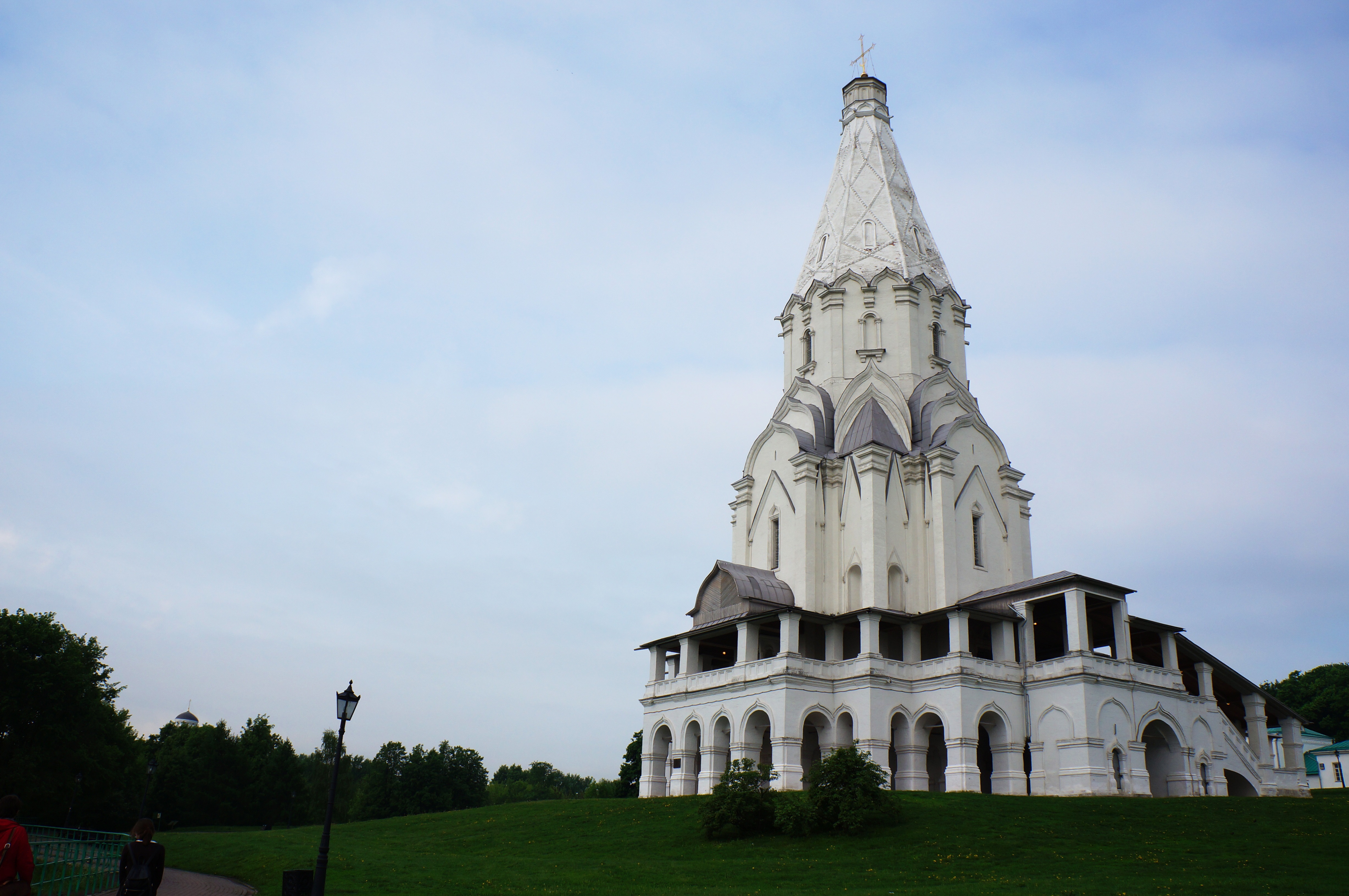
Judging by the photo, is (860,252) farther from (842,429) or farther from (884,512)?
(884,512)

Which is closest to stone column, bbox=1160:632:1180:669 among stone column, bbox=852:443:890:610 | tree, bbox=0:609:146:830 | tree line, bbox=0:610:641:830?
stone column, bbox=852:443:890:610

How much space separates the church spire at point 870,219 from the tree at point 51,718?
34.4 meters

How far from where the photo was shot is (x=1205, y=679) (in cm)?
3412

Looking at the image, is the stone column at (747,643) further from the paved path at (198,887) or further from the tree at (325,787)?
the tree at (325,787)

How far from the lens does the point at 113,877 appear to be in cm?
1877

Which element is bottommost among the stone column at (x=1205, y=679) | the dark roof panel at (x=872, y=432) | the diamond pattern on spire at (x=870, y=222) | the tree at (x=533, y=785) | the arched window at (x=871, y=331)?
the tree at (x=533, y=785)

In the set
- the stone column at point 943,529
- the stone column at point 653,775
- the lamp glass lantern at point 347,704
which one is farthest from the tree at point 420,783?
the lamp glass lantern at point 347,704

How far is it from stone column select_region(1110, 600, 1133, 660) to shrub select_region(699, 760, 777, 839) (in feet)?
45.9

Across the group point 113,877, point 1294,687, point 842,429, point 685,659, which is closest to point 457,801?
point 685,659

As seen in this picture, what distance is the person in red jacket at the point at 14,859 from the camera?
813cm

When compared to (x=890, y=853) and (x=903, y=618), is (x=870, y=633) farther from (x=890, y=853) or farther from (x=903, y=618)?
(x=890, y=853)

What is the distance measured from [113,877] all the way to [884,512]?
26715mm

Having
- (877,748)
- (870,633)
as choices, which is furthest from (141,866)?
(870,633)

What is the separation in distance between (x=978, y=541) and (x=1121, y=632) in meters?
7.16
